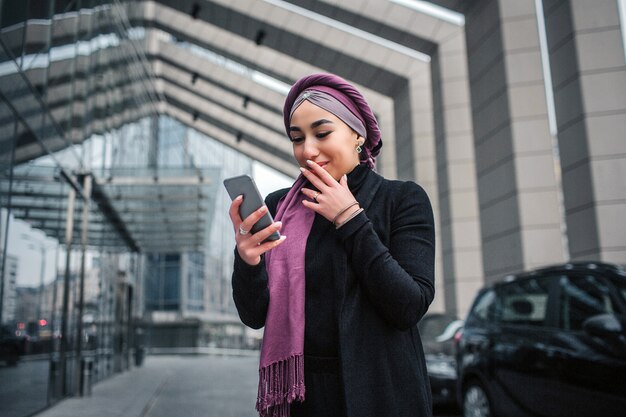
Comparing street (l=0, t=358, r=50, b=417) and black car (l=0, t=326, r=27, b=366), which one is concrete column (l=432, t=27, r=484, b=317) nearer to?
street (l=0, t=358, r=50, b=417)

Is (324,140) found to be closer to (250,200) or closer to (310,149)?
(310,149)

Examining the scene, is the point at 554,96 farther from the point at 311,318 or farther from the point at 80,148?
the point at 311,318

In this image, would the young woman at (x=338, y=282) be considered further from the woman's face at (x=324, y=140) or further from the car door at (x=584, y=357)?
the car door at (x=584, y=357)

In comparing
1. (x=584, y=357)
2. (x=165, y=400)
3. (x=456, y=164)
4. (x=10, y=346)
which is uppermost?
(x=456, y=164)

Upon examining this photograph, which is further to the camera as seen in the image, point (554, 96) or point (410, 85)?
point (410, 85)

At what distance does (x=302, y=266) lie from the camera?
1604 millimetres

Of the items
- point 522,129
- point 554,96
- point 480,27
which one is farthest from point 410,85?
point 554,96

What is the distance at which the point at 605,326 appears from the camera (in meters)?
4.63

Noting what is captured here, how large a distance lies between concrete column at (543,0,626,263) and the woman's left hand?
854cm

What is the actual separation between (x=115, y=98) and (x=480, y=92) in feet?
31.7

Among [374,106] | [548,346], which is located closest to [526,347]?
[548,346]

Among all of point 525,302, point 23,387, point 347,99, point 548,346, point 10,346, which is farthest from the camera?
point 23,387

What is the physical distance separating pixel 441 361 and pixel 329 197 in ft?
25.7

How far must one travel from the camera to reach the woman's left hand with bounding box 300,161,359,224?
153 centimetres
